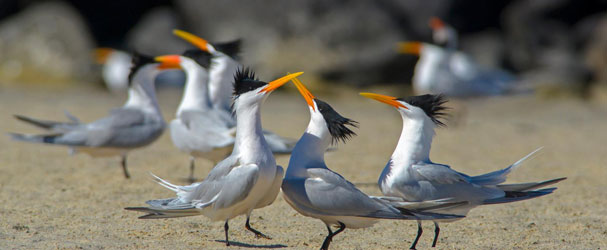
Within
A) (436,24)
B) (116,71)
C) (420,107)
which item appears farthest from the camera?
(116,71)

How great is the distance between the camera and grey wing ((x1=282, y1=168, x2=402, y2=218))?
345cm

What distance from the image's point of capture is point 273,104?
1122 cm

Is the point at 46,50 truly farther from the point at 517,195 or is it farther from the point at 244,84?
the point at 517,195

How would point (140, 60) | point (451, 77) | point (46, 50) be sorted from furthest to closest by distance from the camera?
point (46, 50), point (451, 77), point (140, 60)

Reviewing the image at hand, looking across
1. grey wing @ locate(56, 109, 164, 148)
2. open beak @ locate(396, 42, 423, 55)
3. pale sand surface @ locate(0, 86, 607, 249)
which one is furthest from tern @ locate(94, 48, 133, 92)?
grey wing @ locate(56, 109, 164, 148)

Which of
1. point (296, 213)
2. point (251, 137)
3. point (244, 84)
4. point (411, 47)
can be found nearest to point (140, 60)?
point (296, 213)

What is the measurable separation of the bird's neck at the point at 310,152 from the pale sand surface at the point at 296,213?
41 cm

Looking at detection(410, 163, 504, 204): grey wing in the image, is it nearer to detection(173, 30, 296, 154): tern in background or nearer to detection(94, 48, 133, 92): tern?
detection(173, 30, 296, 154): tern in background

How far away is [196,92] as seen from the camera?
593cm

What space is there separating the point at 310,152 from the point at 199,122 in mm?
2065

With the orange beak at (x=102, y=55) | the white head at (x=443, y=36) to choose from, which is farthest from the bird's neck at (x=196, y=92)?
the orange beak at (x=102, y=55)

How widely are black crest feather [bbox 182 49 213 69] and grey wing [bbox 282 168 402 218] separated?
275cm

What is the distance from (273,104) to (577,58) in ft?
18.4

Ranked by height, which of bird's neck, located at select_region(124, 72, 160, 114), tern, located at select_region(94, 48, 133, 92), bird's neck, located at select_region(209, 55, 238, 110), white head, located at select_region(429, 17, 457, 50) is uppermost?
white head, located at select_region(429, 17, 457, 50)
